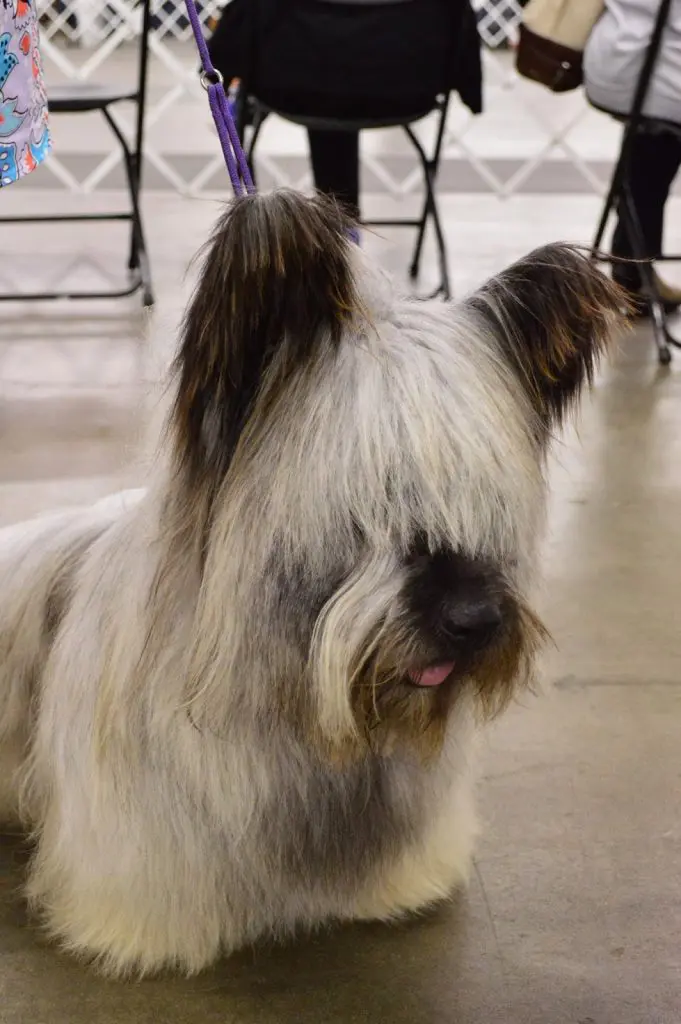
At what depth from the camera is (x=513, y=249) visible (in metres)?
4.88

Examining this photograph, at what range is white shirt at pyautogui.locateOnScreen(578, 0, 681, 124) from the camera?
3.52 metres

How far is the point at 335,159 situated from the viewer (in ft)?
12.9

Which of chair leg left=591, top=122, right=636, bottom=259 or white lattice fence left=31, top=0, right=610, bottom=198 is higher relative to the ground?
chair leg left=591, top=122, right=636, bottom=259

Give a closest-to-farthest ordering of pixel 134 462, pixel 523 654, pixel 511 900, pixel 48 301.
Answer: pixel 523 654, pixel 134 462, pixel 511 900, pixel 48 301

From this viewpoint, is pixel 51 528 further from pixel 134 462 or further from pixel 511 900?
pixel 511 900

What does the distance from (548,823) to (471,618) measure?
2.86 ft

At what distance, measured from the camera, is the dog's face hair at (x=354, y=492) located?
112 cm

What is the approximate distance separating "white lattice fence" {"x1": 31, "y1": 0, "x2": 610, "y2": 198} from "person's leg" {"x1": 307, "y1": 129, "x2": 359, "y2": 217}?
73cm

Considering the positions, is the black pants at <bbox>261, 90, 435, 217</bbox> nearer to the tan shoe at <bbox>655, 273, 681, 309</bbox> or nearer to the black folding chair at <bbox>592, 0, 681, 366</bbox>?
the black folding chair at <bbox>592, 0, 681, 366</bbox>

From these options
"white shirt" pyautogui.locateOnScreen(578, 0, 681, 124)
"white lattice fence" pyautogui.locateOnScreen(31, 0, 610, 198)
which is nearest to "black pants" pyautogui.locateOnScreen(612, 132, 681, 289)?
"white shirt" pyautogui.locateOnScreen(578, 0, 681, 124)

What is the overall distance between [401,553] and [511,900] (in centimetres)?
82

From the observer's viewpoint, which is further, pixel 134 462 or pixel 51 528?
pixel 51 528

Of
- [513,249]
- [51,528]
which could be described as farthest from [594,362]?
[513,249]

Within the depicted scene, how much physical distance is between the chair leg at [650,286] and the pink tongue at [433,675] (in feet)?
9.03
